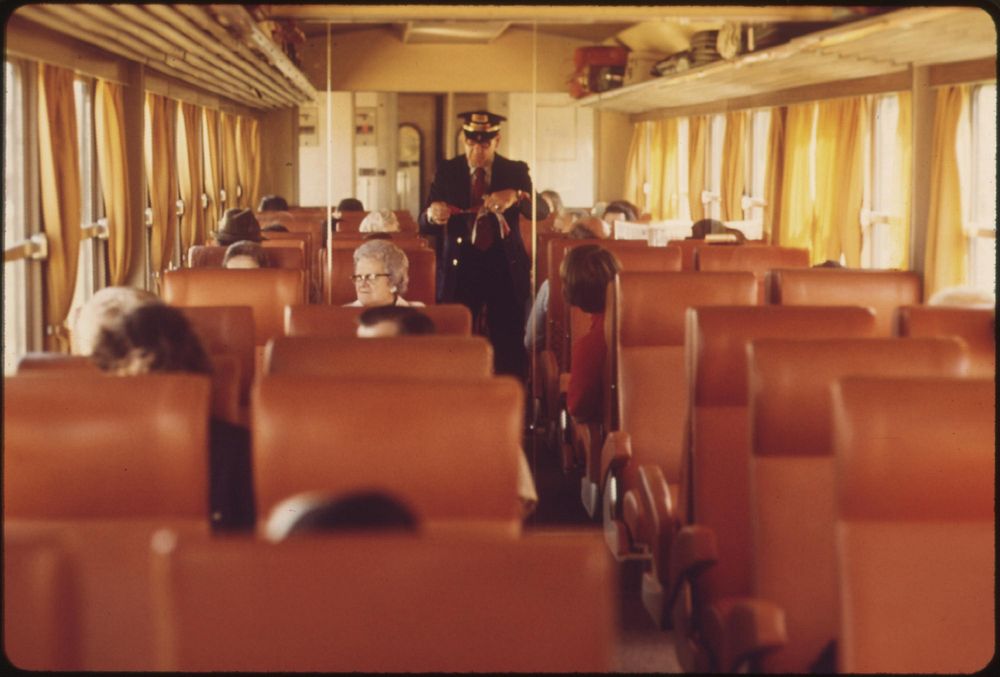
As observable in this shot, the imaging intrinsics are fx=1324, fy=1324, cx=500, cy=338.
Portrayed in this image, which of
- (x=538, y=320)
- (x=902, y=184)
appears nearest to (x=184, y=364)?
(x=538, y=320)

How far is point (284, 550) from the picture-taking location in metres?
1.51

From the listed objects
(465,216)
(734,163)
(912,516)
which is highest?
(734,163)

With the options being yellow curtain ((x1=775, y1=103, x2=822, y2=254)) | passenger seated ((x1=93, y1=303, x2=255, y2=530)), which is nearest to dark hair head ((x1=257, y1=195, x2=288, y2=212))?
yellow curtain ((x1=775, y1=103, x2=822, y2=254))

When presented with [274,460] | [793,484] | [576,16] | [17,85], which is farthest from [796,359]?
[17,85]

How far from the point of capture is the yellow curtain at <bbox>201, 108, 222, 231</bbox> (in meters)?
13.6

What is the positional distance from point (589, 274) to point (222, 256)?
300cm

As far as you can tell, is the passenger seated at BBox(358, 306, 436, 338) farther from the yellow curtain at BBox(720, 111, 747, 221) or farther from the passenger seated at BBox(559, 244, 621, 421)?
the yellow curtain at BBox(720, 111, 747, 221)

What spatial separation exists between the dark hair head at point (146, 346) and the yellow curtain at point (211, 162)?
1086 cm

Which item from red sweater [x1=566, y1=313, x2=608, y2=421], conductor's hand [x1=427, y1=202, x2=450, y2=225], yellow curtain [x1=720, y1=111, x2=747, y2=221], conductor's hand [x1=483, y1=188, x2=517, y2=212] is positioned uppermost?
yellow curtain [x1=720, y1=111, x2=747, y2=221]

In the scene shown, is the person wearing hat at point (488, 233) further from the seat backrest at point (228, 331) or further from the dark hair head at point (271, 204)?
the dark hair head at point (271, 204)

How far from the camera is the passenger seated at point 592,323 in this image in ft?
17.0

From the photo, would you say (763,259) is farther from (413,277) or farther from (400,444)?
(400,444)

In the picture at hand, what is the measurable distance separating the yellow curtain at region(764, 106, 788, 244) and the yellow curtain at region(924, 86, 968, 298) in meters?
3.49

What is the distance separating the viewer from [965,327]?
361 centimetres
